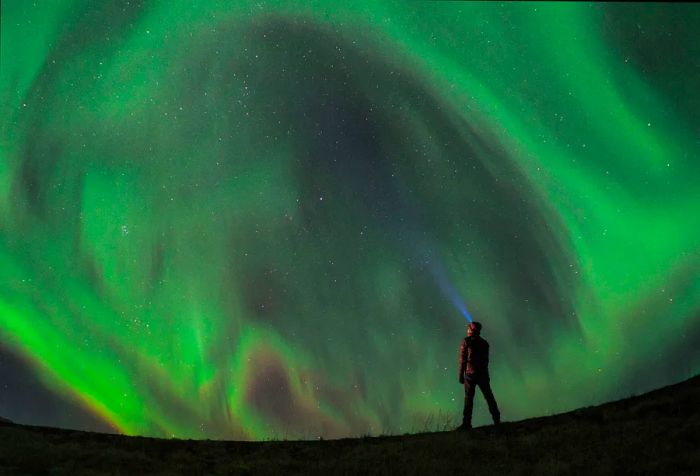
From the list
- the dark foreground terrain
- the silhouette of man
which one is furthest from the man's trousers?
the dark foreground terrain

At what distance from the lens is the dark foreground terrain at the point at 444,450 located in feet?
33.6

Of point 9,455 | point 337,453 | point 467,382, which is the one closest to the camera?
point 9,455

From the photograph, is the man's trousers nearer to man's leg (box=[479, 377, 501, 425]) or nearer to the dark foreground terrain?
man's leg (box=[479, 377, 501, 425])

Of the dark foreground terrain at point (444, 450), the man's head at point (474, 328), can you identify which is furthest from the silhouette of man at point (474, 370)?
the dark foreground terrain at point (444, 450)

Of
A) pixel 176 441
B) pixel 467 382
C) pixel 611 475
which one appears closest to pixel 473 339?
pixel 467 382

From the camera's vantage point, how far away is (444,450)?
38.4 feet

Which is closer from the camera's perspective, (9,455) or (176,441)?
(9,455)

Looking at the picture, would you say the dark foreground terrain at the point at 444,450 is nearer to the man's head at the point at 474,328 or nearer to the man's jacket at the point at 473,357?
the man's jacket at the point at 473,357

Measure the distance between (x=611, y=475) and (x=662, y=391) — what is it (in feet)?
17.4

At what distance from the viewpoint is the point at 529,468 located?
10.3m

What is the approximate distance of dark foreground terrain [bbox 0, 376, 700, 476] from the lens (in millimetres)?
10234

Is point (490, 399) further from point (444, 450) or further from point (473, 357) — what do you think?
point (444, 450)

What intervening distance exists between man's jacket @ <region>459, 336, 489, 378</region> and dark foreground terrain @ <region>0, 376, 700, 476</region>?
1345mm

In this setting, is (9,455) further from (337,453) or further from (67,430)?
(337,453)
